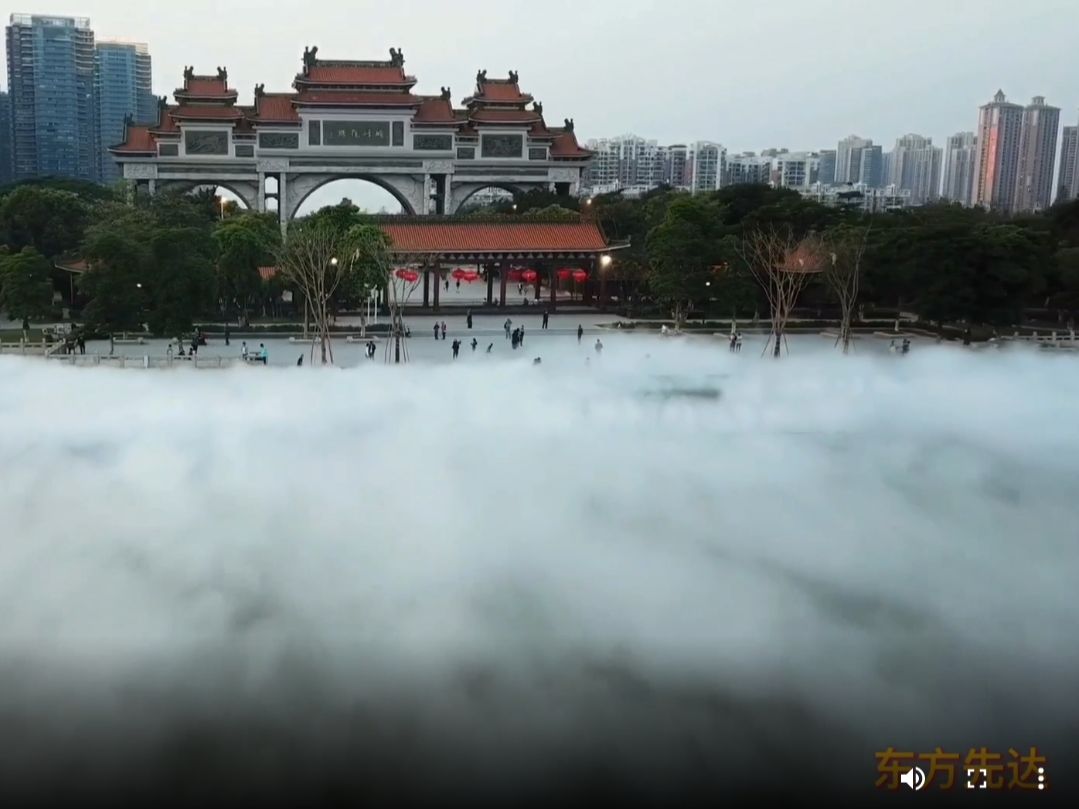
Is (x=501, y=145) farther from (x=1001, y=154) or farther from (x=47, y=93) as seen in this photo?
(x=1001, y=154)

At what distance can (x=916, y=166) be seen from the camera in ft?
604

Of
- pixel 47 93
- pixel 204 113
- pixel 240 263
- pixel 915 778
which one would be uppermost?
Answer: pixel 47 93

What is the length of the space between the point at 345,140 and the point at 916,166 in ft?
499

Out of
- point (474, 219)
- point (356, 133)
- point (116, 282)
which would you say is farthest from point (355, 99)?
point (116, 282)

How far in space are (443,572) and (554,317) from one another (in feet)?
84.9

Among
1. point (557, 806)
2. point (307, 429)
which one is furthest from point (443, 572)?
point (307, 429)

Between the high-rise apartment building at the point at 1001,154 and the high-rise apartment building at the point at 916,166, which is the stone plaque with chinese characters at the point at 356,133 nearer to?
the high-rise apartment building at the point at 1001,154

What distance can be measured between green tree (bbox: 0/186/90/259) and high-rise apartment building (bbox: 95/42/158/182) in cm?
6357

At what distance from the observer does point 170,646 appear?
9758mm

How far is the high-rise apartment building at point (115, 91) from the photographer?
10150 cm

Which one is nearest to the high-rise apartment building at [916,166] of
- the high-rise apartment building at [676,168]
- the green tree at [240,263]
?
the high-rise apartment building at [676,168]

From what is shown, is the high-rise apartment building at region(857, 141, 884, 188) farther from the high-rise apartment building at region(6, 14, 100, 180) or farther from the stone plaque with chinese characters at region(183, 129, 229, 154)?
the stone plaque with chinese characters at region(183, 129, 229, 154)

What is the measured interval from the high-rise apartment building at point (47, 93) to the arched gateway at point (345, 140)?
4449 centimetres

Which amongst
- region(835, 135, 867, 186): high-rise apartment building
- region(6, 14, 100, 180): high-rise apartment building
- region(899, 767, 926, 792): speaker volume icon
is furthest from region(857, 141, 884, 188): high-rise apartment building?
region(899, 767, 926, 792): speaker volume icon
